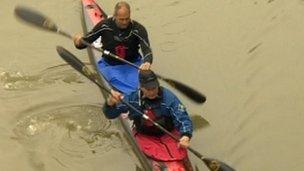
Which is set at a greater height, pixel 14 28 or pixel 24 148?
pixel 14 28

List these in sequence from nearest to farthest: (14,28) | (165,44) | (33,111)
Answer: (33,111) < (165,44) < (14,28)

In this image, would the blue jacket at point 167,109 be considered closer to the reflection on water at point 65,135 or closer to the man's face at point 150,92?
the man's face at point 150,92

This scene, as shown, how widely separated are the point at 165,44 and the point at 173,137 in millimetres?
4007

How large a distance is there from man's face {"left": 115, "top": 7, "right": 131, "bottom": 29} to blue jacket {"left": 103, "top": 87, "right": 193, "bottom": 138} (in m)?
1.33

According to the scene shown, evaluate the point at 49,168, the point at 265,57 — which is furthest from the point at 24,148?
the point at 265,57

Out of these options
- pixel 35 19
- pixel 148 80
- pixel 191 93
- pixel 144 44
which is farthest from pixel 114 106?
pixel 35 19

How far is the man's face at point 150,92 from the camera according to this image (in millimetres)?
6551

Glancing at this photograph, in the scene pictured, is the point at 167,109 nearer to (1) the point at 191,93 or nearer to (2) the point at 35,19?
(1) the point at 191,93

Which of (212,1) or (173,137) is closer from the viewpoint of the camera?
(173,137)

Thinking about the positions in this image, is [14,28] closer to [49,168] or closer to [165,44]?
[165,44]

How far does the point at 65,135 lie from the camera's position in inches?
325

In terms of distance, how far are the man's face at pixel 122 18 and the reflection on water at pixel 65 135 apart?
4.85 feet

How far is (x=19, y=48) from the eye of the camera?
10.5 meters

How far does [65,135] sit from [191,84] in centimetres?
229
